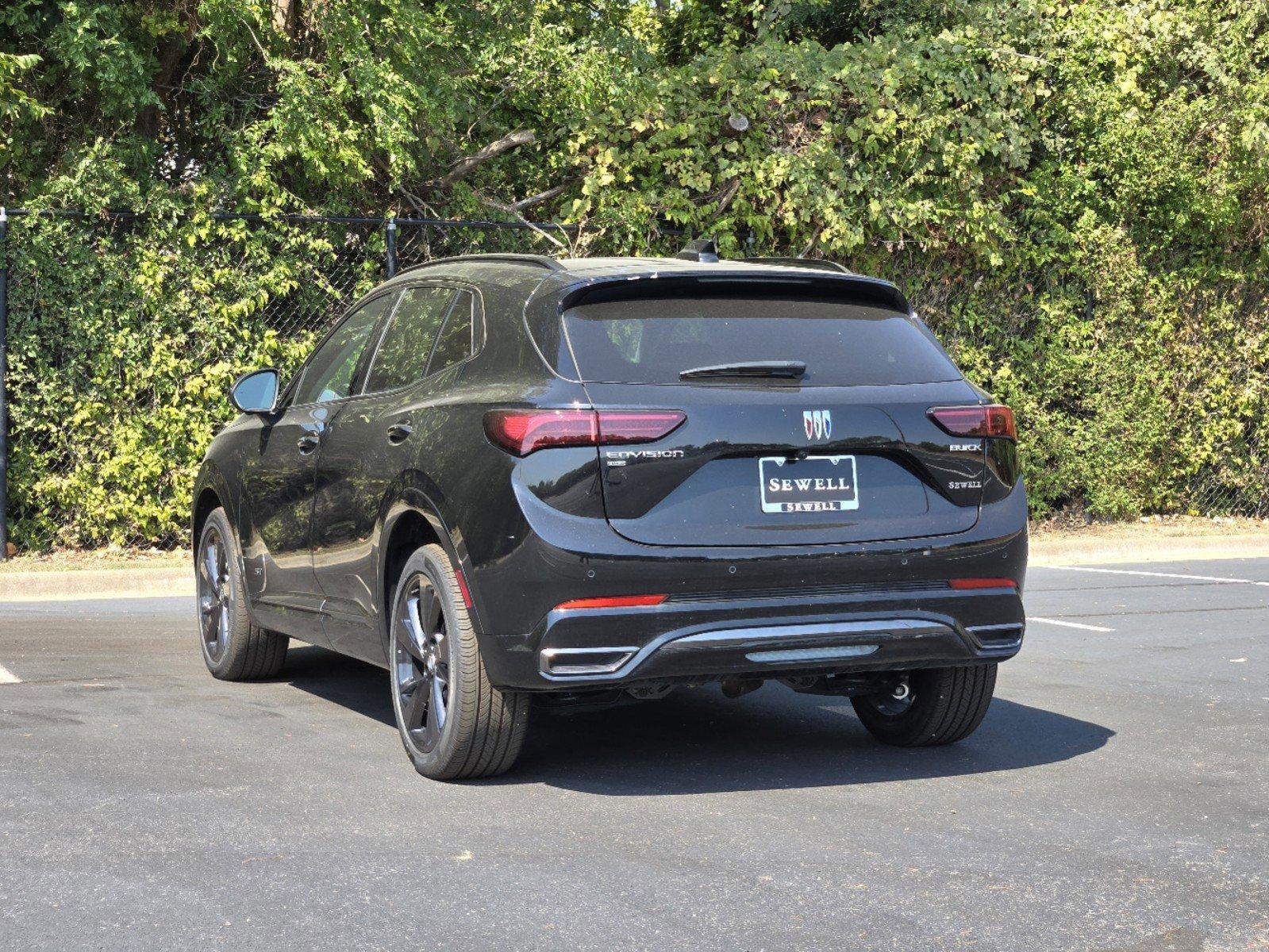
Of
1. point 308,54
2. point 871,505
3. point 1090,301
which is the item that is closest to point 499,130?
point 308,54

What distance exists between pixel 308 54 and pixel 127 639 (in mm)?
5732

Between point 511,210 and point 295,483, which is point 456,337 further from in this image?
point 511,210

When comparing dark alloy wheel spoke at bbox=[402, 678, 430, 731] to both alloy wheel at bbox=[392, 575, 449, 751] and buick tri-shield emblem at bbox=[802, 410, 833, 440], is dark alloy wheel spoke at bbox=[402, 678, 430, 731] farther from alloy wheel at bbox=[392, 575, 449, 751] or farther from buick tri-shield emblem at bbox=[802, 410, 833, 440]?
buick tri-shield emblem at bbox=[802, 410, 833, 440]

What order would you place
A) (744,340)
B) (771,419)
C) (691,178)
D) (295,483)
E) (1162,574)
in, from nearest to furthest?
(771,419) → (744,340) → (295,483) → (1162,574) → (691,178)

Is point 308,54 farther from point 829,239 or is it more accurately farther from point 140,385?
point 829,239

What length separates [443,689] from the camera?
5.94 metres

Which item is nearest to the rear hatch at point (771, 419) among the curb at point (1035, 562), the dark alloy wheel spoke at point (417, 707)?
the dark alloy wheel spoke at point (417, 707)

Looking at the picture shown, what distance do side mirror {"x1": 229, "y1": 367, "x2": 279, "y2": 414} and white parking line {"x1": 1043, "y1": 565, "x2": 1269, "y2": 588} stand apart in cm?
786

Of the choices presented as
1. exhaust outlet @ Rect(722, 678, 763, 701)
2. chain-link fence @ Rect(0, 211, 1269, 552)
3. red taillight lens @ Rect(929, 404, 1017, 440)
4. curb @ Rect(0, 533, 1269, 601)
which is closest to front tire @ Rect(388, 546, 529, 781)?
exhaust outlet @ Rect(722, 678, 763, 701)

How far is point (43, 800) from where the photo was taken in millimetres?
5547

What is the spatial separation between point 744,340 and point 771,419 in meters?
0.38

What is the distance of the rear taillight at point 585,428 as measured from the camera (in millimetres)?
5414

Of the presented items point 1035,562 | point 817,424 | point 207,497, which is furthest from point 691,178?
point 817,424

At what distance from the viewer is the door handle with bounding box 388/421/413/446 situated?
6.13 meters
